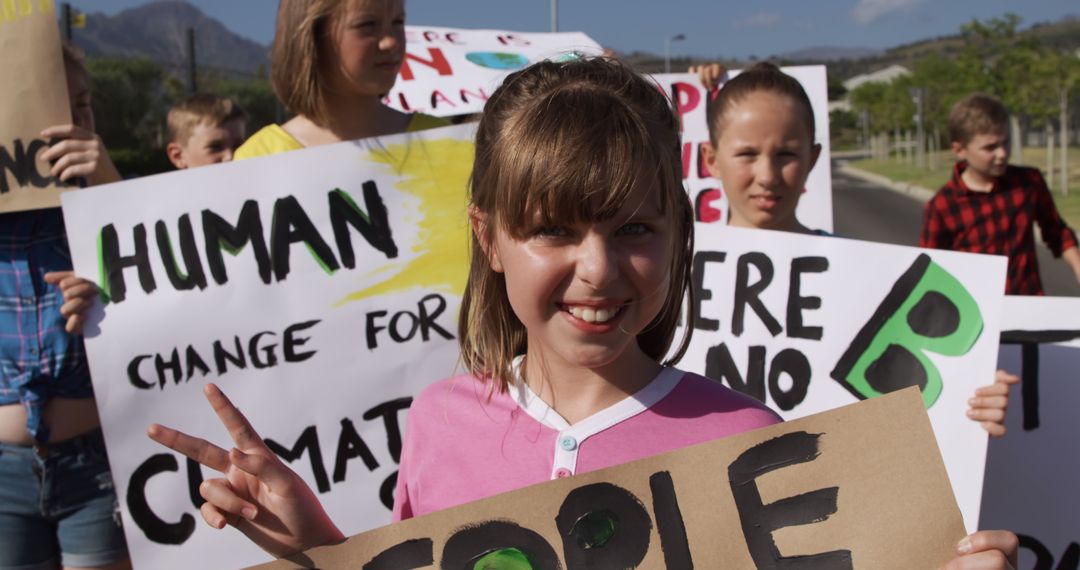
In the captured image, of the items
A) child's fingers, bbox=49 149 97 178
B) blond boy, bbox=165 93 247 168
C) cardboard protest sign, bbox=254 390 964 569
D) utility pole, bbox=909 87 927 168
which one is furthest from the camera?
utility pole, bbox=909 87 927 168

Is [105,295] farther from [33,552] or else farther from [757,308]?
[757,308]

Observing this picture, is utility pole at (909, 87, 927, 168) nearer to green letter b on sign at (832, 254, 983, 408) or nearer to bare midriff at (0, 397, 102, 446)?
green letter b on sign at (832, 254, 983, 408)

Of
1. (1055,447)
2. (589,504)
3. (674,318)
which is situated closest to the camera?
(589,504)

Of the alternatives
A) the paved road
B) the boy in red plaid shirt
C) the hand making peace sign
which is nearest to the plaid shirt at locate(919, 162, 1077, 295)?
the boy in red plaid shirt

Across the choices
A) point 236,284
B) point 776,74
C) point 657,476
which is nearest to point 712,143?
point 776,74

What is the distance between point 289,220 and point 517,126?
4.23ft

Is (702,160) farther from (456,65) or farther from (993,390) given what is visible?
(993,390)

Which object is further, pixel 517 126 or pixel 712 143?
pixel 712 143

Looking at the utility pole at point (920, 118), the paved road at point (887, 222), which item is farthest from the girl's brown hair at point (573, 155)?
the utility pole at point (920, 118)

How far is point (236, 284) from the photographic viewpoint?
2.50 meters

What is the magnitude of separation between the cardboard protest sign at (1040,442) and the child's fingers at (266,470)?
77.6 inches

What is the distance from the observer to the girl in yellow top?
2.46 m

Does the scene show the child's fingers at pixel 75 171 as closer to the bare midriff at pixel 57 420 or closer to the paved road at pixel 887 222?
the bare midriff at pixel 57 420

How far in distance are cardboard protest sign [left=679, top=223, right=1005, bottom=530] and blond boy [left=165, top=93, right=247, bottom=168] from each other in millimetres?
2026
